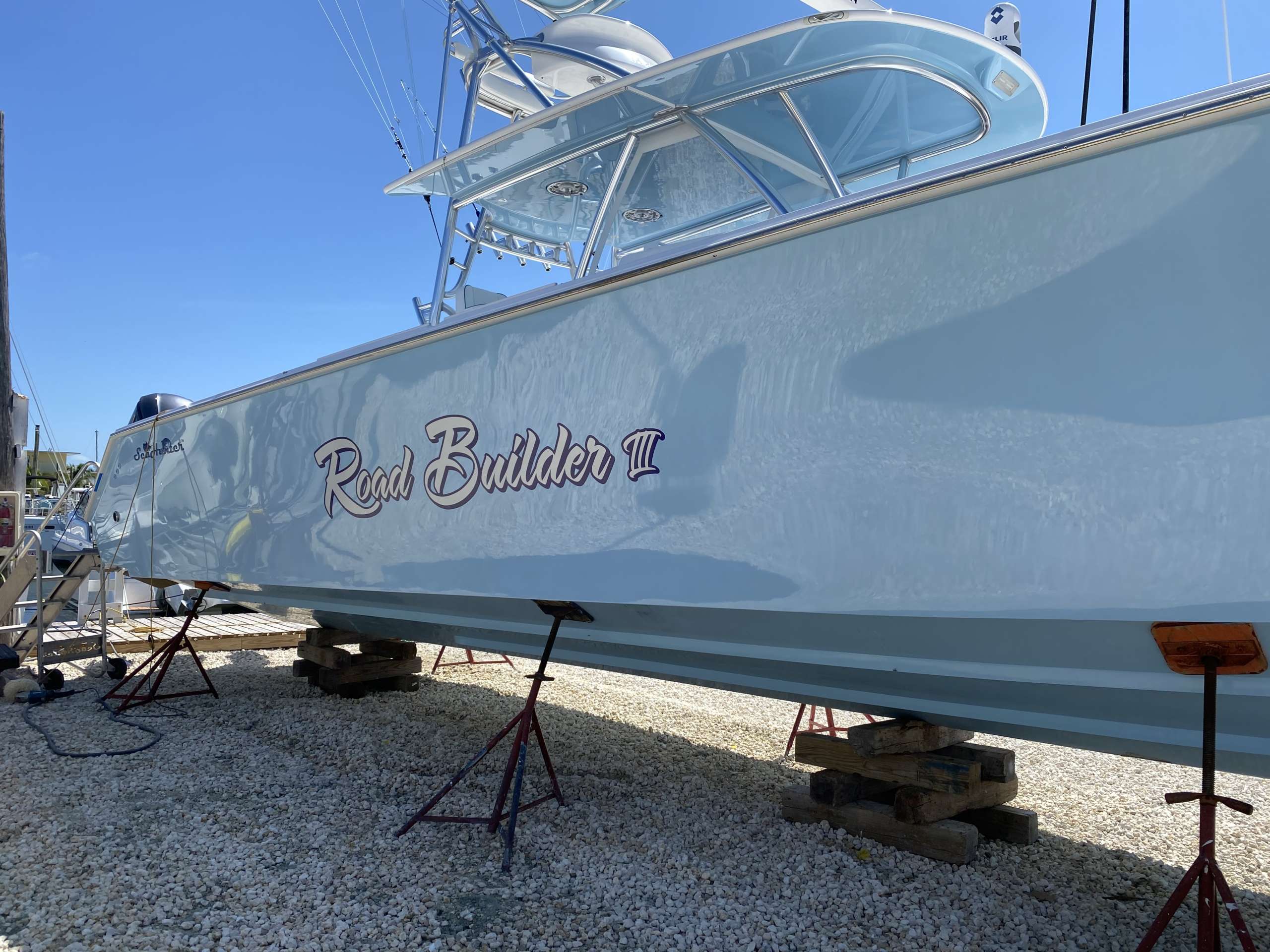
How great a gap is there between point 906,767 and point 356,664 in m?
3.99

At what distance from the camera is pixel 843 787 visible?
3.37 meters

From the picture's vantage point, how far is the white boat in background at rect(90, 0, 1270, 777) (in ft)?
6.28

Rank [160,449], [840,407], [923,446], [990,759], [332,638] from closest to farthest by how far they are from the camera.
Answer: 1. [923,446]
2. [840,407]
3. [990,759]
4. [160,449]
5. [332,638]

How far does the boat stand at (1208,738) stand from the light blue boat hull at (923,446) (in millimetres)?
85

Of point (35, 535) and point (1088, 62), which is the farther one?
point (35, 535)

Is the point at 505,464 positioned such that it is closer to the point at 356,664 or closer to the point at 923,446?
the point at 923,446

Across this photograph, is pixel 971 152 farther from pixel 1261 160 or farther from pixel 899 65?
pixel 1261 160

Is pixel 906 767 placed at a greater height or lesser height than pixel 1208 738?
lesser

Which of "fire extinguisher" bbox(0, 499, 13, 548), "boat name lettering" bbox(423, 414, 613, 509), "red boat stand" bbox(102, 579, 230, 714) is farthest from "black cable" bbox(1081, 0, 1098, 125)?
"fire extinguisher" bbox(0, 499, 13, 548)

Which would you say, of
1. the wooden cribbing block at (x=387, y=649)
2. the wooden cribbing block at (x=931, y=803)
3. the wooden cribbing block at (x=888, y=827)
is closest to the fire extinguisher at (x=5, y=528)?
the wooden cribbing block at (x=387, y=649)

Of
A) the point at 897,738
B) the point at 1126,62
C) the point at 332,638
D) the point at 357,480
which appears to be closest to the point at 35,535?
the point at 332,638

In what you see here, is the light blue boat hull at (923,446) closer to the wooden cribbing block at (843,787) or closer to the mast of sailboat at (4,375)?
the wooden cribbing block at (843,787)

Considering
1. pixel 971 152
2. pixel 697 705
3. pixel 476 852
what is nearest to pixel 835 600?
pixel 476 852

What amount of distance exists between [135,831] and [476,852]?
134 centimetres
